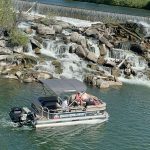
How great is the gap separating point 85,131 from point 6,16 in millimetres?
28917

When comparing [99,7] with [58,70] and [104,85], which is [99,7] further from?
[104,85]

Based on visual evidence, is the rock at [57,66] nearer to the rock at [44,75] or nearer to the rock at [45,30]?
the rock at [44,75]

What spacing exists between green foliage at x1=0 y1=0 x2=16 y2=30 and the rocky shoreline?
5.46 feet

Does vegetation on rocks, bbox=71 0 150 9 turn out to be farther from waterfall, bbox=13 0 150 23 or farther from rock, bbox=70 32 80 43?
rock, bbox=70 32 80 43

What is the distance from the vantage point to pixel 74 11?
3637 inches

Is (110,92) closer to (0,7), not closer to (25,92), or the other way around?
(25,92)

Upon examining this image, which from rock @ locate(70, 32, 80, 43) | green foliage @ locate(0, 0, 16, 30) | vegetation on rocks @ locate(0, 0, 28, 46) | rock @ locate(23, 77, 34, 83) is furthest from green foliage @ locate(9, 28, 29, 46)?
rock @ locate(23, 77, 34, 83)

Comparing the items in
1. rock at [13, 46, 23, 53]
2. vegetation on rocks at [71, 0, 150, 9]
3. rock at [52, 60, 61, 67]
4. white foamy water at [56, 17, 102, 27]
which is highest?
vegetation on rocks at [71, 0, 150, 9]

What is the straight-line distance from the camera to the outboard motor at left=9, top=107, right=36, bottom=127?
47.1 metres

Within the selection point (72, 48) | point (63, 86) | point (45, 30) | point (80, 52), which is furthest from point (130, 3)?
point (63, 86)

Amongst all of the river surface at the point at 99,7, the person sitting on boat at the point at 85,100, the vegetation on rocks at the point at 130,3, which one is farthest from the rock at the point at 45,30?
the vegetation on rocks at the point at 130,3

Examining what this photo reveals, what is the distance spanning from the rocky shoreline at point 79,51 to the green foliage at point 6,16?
1.67 meters

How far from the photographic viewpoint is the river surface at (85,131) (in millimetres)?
44625

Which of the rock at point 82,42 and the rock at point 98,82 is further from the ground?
the rock at point 82,42
